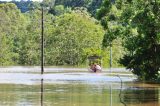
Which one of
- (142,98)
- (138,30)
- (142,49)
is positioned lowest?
(142,98)

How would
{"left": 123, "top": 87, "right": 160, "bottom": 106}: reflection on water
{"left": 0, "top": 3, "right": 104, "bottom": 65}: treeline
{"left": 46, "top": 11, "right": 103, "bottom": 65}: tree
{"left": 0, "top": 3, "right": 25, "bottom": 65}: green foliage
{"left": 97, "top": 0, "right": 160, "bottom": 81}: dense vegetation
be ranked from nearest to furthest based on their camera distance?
{"left": 123, "top": 87, "right": 160, "bottom": 106}: reflection on water < {"left": 97, "top": 0, "right": 160, "bottom": 81}: dense vegetation < {"left": 46, "top": 11, "right": 103, "bottom": 65}: tree < {"left": 0, "top": 3, "right": 104, "bottom": 65}: treeline < {"left": 0, "top": 3, "right": 25, "bottom": 65}: green foliage

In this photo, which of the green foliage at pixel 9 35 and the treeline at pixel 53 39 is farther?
the green foliage at pixel 9 35

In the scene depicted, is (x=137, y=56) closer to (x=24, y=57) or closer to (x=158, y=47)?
(x=158, y=47)

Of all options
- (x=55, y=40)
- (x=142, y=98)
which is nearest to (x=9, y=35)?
(x=55, y=40)

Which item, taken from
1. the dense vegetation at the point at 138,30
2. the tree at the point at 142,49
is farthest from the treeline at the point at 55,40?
the tree at the point at 142,49

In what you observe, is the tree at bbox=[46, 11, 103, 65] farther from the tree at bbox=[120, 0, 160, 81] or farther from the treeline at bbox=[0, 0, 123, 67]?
the tree at bbox=[120, 0, 160, 81]

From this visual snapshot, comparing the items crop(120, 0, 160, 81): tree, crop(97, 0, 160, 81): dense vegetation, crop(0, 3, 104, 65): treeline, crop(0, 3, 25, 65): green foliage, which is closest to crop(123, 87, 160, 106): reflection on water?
crop(97, 0, 160, 81): dense vegetation

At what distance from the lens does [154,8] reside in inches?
1148

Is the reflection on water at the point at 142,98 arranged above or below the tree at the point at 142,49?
below

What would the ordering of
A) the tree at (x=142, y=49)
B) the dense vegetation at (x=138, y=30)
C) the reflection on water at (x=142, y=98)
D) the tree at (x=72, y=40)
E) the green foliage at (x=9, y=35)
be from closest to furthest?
the reflection on water at (x=142, y=98)
the dense vegetation at (x=138, y=30)
the tree at (x=142, y=49)
the tree at (x=72, y=40)
the green foliage at (x=9, y=35)

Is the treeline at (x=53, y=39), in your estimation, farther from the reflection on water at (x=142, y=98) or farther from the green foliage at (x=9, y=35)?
the reflection on water at (x=142, y=98)

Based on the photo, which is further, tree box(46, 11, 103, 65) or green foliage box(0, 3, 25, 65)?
green foliage box(0, 3, 25, 65)

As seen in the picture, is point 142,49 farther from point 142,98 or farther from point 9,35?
point 9,35

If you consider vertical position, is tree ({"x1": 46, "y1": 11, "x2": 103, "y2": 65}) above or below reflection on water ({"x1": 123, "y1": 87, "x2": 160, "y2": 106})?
above
